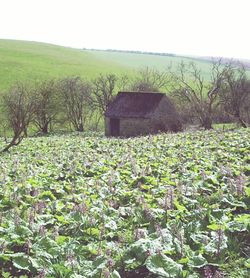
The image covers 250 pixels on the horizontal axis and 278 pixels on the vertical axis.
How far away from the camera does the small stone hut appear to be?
51000 millimetres

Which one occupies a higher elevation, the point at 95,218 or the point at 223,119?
the point at 95,218

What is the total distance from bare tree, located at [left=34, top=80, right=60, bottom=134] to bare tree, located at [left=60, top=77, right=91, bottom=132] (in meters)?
1.64

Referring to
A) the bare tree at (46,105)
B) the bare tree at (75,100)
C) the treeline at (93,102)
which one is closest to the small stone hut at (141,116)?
the treeline at (93,102)

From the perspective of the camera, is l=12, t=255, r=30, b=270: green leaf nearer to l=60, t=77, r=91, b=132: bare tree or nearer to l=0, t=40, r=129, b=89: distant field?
l=60, t=77, r=91, b=132: bare tree

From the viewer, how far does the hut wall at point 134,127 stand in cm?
5069

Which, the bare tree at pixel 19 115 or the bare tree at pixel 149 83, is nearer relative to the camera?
the bare tree at pixel 19 115

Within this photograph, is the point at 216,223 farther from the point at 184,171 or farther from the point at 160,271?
the point at 184,171

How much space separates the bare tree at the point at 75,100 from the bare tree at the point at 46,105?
1.64 meters

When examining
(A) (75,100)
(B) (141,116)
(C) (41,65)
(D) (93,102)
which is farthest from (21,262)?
(C) (41,65)

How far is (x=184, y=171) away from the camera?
41.0 ft

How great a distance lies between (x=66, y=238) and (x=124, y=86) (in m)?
77.2

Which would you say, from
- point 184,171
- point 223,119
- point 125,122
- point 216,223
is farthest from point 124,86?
point 216,223

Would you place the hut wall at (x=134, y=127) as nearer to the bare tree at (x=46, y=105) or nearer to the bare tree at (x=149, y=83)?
the bare tree at (x=46, y=105)

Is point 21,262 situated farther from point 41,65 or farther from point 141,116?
point 41,65
